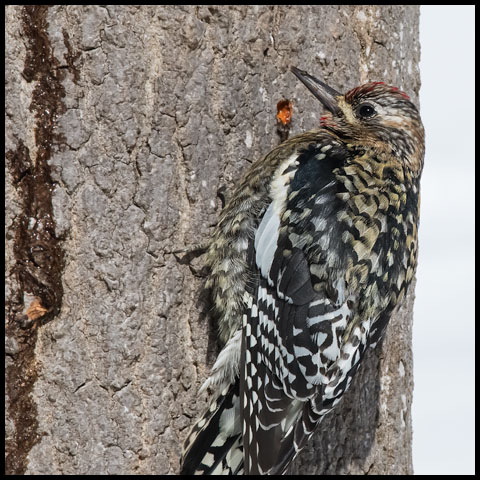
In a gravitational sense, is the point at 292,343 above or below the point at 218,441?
above

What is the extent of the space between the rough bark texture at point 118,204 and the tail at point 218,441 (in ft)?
0.17

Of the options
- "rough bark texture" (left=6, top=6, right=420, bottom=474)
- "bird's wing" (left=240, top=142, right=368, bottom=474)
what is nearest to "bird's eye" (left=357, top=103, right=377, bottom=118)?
"rough bark texture" (left=6, top=6, right=420, bottom=474)

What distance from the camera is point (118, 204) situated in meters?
2.28

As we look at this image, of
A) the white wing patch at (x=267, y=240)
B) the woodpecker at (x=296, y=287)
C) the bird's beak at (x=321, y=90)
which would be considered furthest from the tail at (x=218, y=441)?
the bird's beak at (x=321, y=90)

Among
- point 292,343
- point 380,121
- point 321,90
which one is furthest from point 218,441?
point 380,121

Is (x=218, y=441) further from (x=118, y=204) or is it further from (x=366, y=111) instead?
(x=366, y=111)

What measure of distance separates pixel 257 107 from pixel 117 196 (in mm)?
603

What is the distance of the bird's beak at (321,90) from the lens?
2.54 meters

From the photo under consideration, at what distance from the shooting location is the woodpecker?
2338 millimetres

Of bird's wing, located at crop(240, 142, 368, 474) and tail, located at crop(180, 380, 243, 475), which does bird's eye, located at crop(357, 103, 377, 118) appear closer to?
bird's wing, located at crop(240, 142, 368, 474)

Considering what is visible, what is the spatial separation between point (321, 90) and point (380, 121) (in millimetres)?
387

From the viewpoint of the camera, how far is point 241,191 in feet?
8.30

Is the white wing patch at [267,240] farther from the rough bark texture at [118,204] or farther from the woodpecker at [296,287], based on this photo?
the rough bark texture at [118,204]

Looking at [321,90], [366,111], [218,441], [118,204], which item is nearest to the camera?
[118,204]
